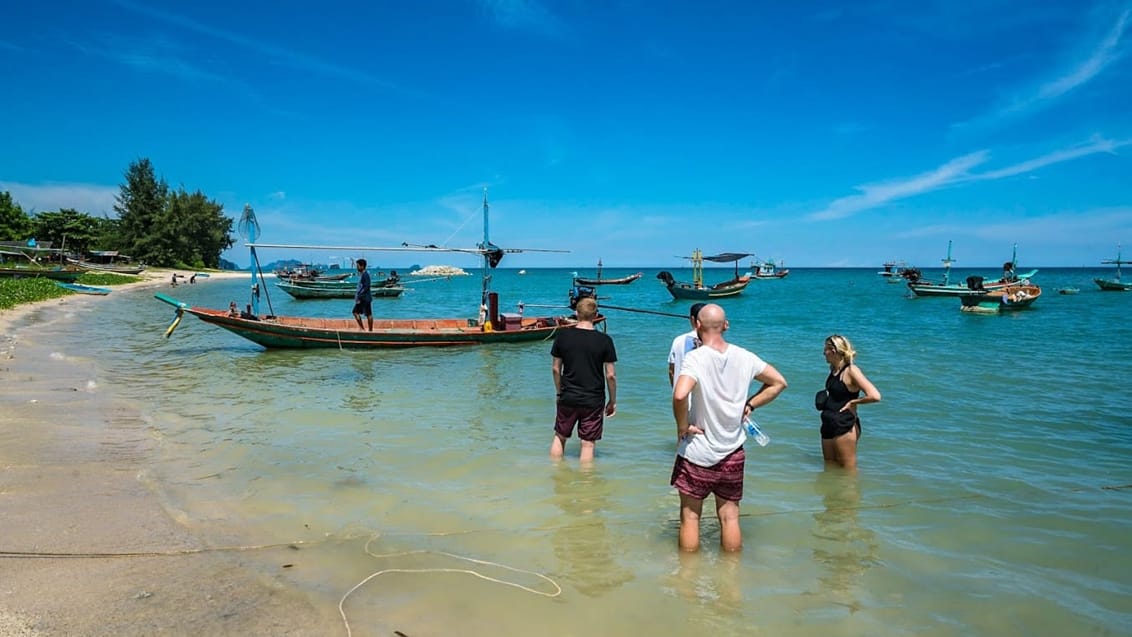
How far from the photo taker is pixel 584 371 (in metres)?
6.07

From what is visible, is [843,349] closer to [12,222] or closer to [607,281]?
[607,281]

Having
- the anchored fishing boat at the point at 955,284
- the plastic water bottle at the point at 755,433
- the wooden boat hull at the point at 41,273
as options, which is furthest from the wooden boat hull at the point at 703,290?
→ the plastic water bottle at the point at 755,433

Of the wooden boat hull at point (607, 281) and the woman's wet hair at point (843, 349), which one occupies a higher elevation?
the wooden boat hull at point (607, 281)

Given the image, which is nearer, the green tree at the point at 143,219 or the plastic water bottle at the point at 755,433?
the plastic water bottle at the point at 755,433

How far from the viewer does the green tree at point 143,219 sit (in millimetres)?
76562

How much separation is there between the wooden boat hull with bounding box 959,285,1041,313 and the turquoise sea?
1041 inches

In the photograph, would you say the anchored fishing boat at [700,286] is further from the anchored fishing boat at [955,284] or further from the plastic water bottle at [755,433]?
the plastic water bottle at [755,433]

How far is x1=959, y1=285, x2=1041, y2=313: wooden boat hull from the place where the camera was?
3638cm

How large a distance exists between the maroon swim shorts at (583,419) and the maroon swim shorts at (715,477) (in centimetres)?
192

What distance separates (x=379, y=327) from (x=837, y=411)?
52.6 feet

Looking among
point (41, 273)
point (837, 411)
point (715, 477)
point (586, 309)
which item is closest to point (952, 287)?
point (837, 411)

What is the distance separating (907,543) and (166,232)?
293 ft

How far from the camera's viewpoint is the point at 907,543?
17.3ft

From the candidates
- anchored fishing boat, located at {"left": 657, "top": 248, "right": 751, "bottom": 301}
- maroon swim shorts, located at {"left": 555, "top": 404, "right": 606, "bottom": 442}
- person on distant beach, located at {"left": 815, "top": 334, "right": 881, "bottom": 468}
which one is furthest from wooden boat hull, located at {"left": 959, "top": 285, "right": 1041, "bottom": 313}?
maroon swim shorts, located at {"left": 555, "top": 404, "right": 606, "bottom": 442}
